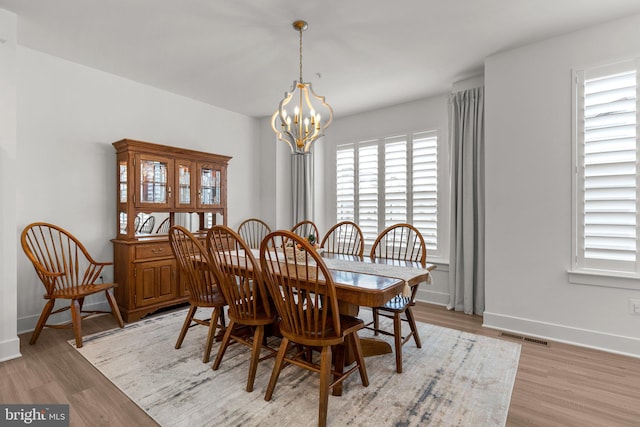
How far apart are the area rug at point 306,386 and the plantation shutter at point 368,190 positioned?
6.91ft

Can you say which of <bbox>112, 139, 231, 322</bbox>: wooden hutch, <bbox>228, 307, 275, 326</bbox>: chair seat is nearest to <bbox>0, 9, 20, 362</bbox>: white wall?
<bbox>112, 139, 231, 322</bbox>: wooden hutch

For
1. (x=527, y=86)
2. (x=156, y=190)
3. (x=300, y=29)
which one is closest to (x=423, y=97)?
(x=527, y=86)

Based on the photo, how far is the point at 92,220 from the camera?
351 centimetres

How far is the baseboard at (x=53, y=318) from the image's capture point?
3041 mm

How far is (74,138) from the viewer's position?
3371 millimetres

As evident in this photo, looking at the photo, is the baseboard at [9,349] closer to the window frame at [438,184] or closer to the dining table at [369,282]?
the dining table at [369,282]

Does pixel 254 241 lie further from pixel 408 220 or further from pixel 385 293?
pixel 385 293

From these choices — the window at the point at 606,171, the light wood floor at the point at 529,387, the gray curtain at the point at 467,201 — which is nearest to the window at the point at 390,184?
the gray curtain at the point at 467,201

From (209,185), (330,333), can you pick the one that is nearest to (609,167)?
(330,333)

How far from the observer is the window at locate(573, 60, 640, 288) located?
253cm

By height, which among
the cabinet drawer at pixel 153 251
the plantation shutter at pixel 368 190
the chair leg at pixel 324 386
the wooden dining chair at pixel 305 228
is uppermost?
the plantation shutter at pixel 368 190

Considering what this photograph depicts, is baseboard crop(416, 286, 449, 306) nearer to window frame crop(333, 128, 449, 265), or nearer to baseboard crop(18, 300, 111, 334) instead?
window frame crop(333, 128, 449, 265)

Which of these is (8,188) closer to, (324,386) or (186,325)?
(186,325)

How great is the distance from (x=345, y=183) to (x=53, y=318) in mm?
3914
